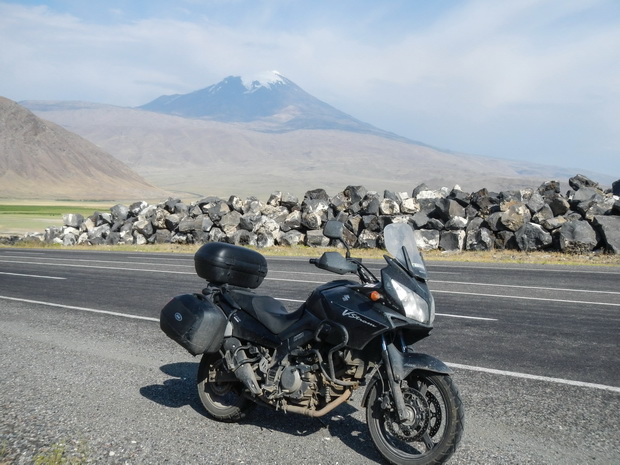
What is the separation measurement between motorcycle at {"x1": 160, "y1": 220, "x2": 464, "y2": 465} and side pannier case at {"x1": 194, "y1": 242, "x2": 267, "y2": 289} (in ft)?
0.06

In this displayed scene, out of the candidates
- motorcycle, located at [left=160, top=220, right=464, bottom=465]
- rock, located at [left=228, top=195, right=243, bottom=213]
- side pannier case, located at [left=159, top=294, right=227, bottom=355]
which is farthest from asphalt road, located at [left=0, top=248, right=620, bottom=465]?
rock, located at [left=228, top=195, right=243, bottom=213]

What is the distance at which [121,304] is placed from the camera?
34.7 feet

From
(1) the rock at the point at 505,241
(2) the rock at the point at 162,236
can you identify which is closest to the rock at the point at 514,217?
(1) the rock at the point at 505,241

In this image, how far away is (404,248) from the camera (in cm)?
443

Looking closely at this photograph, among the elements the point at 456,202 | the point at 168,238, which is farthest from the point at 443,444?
the point at 168,238

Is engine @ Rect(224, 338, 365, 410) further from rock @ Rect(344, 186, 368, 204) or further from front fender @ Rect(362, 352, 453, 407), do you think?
rock @ Rect(344, 186, 368, 204)

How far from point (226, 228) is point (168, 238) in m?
3.53

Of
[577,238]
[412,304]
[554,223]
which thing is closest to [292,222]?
[554,223]

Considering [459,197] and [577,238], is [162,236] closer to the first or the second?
[459,197]

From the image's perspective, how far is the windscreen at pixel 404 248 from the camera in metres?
4.38

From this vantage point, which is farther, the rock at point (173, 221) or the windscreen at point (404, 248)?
the rock at point (173, 221)

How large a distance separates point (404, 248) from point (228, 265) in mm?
1744

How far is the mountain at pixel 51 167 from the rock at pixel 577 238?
370ft

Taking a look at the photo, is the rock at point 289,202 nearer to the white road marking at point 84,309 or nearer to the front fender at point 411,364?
the white road marking at point 84,309
